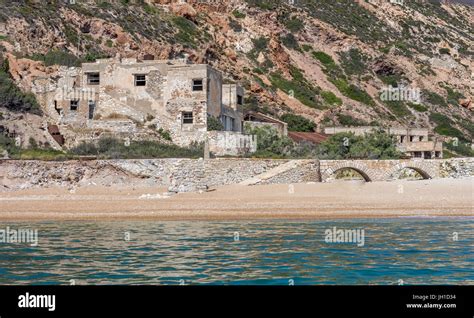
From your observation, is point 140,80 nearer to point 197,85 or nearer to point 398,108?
point 197,85

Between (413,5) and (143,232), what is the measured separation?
11587 cm

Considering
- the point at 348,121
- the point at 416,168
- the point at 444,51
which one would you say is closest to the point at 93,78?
the point at 416,168

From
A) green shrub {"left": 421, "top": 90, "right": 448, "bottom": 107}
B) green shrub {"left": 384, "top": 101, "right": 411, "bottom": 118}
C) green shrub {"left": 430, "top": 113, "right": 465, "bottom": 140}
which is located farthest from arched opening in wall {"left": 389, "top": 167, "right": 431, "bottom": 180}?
green shrub {"left": 421, "top": 90, "right": 448, "bottom": 107}

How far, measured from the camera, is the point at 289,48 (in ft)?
310

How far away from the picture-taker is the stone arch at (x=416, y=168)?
126 feet

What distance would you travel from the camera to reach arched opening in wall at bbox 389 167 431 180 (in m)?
38.7

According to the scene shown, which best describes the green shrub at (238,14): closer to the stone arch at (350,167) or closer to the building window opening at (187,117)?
the building window opening at (187,117)

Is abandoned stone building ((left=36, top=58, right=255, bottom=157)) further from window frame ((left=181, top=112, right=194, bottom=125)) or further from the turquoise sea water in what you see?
the turquoise sea water

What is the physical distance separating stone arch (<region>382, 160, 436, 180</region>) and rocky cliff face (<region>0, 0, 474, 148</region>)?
25.8 m

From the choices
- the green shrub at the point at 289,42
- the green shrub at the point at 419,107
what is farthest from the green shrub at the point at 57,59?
the green shrub at the point at 419,107

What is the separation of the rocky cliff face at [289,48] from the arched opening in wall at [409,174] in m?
25.9

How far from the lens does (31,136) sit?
138ft

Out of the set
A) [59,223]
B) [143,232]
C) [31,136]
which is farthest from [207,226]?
[31,136]
